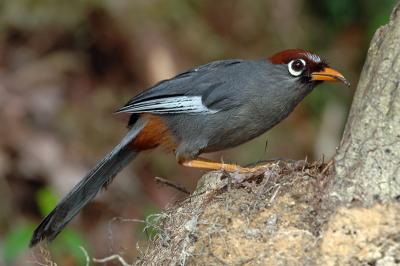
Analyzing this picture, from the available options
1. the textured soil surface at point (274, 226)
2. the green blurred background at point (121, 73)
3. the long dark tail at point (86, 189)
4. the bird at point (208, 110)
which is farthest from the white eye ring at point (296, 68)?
the green blurred background at point (121, 73)

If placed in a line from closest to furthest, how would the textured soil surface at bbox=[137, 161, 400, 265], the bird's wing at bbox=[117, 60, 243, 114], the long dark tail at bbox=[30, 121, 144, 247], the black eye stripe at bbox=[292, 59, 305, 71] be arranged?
the textured soil surface at bbox=[137, 161, 400, 265], the long dark tail at bbox=[30, 121, 144, 247], the black eye stripe at bbox=[292, 59, 305, 71], the bird's wing at bbox=[117, 60, 243, 114]

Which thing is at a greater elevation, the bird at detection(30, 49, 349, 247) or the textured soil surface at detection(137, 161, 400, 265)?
the bird at detection(30, 49, 349, 247)

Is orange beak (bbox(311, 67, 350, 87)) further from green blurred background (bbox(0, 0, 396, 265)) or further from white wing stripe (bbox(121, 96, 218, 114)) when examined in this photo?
green blurred background (bbox(0, 0, 396, 265))

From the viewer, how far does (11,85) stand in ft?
25.9

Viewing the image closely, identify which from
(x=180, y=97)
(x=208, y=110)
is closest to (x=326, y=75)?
(x=208, y=110)

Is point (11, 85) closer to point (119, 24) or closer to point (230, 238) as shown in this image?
point (119, 24)

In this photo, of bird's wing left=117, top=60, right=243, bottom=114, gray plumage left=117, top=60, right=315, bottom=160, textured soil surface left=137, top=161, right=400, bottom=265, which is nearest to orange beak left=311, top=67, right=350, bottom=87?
gray plumage left=117, top=60, right=315, bottom=160

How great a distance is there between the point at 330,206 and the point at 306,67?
1.52 meters

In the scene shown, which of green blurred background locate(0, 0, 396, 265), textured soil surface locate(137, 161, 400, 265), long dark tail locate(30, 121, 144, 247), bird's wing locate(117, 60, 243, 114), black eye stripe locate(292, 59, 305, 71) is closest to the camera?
textured soil surface locate(137, 161, 400, 265)

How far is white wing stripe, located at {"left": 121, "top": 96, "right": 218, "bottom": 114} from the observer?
4973 mm

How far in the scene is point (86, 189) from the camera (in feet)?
16.1

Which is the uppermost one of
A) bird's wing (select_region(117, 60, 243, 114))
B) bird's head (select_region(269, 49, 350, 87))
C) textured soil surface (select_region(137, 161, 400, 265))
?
bird's wing (select_region(117, 60, 243, 114))

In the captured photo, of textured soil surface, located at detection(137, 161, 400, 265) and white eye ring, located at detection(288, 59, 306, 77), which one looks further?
white eye ring, located at detection(288, 59, 306, 77)

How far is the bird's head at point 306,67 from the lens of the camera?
478cm
